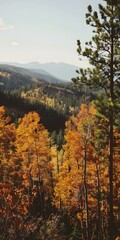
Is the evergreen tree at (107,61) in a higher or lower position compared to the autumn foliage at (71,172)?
higher

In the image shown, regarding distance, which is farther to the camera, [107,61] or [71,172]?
[71,172]

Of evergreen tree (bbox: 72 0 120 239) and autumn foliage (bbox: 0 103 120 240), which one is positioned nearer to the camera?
evergreen tree (bbox: 72 0 120 239)

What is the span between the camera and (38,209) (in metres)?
44.6

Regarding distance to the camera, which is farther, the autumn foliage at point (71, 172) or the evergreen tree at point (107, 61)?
the autumn foliage at point (71, 172)

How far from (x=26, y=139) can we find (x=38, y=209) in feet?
41.6

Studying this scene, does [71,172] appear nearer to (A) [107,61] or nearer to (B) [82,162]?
(B) [82,162]

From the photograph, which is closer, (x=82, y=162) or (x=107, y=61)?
(x=107, y=61)

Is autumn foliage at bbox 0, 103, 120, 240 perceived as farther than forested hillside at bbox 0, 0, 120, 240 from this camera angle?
Yes

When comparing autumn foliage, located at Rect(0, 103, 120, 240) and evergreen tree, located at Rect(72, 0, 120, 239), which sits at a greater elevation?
evergreen tree, located at Rect(72, 0, 120, 239)

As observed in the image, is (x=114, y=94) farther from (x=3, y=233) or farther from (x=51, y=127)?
(x=51, y=127)

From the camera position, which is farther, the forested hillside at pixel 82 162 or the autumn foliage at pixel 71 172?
the autumn foliage at pixel 71 172

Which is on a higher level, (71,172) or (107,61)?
(107,61)

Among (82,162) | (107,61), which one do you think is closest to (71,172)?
(82,162)

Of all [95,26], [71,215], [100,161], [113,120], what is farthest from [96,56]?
[71,215]
